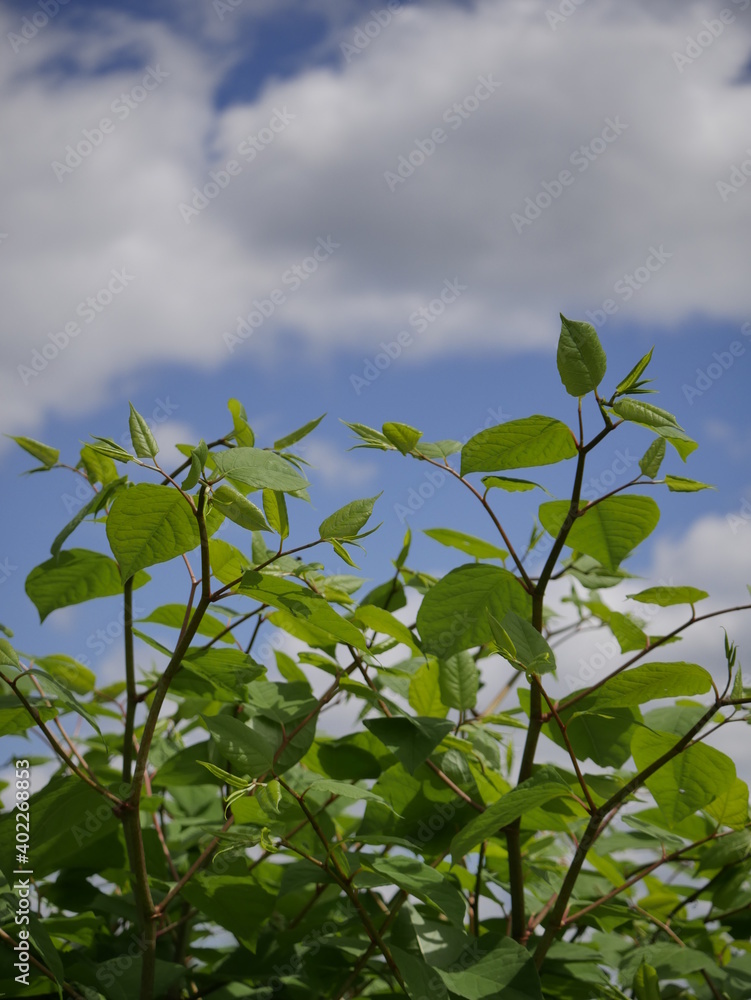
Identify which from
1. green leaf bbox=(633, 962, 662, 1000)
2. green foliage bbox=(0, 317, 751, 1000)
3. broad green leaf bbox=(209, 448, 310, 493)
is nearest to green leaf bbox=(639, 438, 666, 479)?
green foliage bbox=(0, 317, 751, 1000)

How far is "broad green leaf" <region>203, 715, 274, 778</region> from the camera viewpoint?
1.06 meters

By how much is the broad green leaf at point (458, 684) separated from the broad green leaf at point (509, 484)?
29 centimetres

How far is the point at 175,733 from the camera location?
69.4 inches

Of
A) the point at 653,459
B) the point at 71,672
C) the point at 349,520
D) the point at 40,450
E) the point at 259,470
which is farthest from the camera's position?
the point at 71,672

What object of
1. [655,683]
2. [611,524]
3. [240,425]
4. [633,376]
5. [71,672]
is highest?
[240,425]

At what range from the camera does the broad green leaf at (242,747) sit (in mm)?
1058

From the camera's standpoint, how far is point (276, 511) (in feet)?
3.77

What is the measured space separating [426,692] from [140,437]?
2.23ft

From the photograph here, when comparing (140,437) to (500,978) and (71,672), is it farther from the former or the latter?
(71,672)

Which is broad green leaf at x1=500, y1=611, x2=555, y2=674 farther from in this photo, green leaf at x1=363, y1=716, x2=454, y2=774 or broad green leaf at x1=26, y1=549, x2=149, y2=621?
broad green leaf at x1=26, y1=549, x2=149, y2=621

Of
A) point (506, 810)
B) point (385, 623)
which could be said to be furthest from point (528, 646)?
point (385, 623)

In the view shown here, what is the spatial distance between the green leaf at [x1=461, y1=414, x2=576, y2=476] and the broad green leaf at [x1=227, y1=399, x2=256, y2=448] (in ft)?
1.14

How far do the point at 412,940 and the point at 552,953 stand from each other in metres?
0.23

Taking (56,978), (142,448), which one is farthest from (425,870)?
(142,448)
